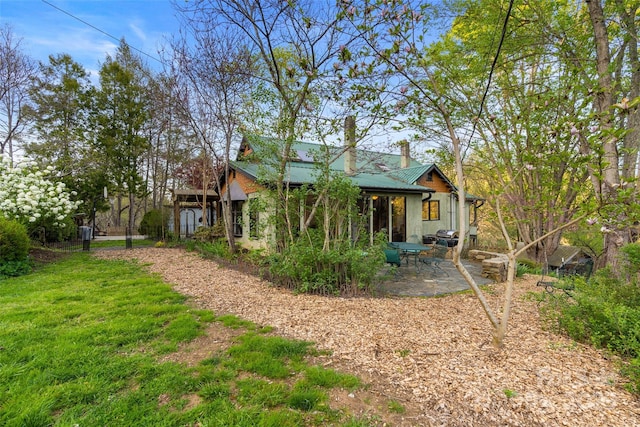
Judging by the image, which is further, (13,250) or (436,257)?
(436,257)

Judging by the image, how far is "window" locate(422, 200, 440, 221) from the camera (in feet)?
44.6

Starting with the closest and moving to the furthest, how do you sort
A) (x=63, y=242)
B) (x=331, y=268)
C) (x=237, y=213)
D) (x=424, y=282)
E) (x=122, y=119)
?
(x=331, y=268) < (x=424, y=282) < (x=63, y=242) < (x=237, y=213) < (x=122, y=119)

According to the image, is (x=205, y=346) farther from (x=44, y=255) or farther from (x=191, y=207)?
(x=191, y=207)

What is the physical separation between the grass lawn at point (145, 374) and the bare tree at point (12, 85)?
43.8ft

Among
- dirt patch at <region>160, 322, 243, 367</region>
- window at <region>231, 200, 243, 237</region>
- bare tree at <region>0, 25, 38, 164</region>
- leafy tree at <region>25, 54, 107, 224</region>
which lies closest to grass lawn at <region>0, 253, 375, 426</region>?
dirt patch at <region>160, 322, 243, 367</region>

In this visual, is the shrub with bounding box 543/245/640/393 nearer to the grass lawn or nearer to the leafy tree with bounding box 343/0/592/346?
the leafy tree with bounding box 343/0/592/346

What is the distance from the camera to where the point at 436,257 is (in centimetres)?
980

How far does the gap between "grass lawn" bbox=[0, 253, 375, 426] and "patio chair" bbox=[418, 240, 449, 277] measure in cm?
520

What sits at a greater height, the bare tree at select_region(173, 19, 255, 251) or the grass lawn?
the bare tree at select_region(173, 19, 255, 251)

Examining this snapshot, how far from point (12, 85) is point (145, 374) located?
18692 millimetres

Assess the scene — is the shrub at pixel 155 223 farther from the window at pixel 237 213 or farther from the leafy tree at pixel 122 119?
the window at pixel 237 213

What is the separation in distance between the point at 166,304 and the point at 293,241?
2.69 meters

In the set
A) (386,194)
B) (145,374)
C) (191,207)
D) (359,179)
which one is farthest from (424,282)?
(191,207)

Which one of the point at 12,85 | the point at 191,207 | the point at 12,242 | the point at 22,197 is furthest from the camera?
the point at 191,207
